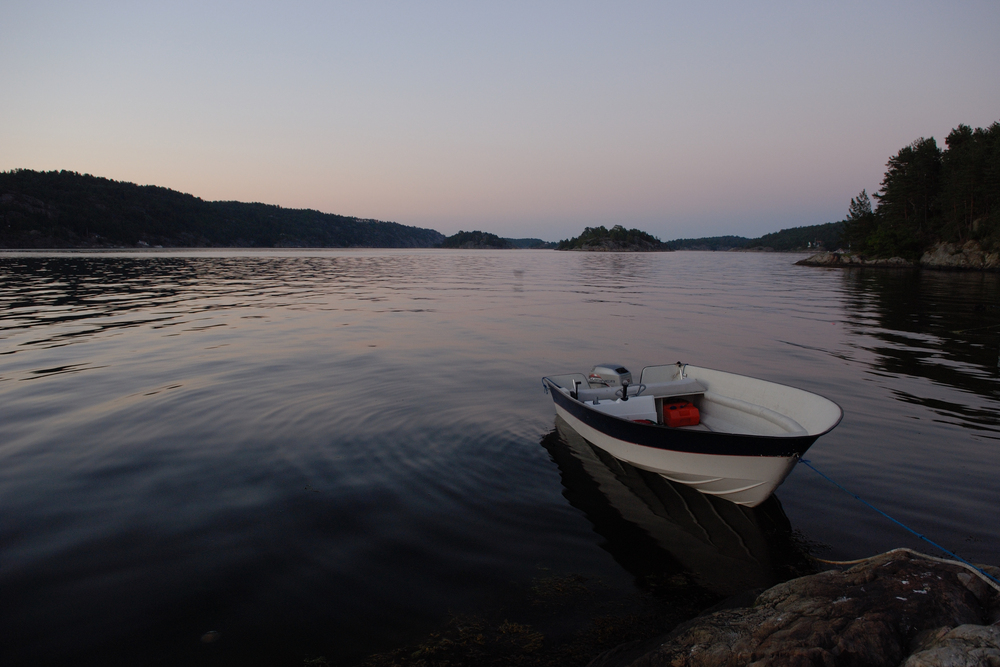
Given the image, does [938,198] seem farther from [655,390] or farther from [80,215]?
[80,215]

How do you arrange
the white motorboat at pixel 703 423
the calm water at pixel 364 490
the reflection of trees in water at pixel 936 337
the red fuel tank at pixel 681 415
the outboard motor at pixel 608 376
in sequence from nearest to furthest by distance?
the calm water at pixel 364 490 < the white motorboat at pixel 703 423 < the red fuel tank at pixel 681 415 < the outboard motor at pixel 608 376 < the reflection of trees in water at pixel 936 337

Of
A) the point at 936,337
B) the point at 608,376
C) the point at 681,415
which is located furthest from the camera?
the point at 936,337

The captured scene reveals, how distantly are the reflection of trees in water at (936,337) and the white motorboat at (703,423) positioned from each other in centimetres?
666

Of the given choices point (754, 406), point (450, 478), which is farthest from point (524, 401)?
point (754, 406)

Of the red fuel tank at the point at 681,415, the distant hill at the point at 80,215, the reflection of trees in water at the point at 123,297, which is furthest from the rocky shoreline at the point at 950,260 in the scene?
the distant hill at the point at 80,215

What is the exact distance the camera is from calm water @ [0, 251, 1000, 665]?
5.66 metres

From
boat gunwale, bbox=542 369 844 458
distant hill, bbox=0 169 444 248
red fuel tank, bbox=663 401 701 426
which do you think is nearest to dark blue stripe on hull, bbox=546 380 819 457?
boat gunwale, bbox=542 369 844 458

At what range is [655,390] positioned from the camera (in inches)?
412

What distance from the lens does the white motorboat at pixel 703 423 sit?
7.10 meters

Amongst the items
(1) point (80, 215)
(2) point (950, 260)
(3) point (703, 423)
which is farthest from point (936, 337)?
(1) point (80, 215)

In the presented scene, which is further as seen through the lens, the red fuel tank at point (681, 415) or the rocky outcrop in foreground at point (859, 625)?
the red fuel tank at point (681, 415)

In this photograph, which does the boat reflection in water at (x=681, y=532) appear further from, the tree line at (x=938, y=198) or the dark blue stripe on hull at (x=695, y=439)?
the tree line at (x=938, y=198)

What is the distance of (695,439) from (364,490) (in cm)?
532

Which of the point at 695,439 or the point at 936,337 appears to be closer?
the point at 695,439
